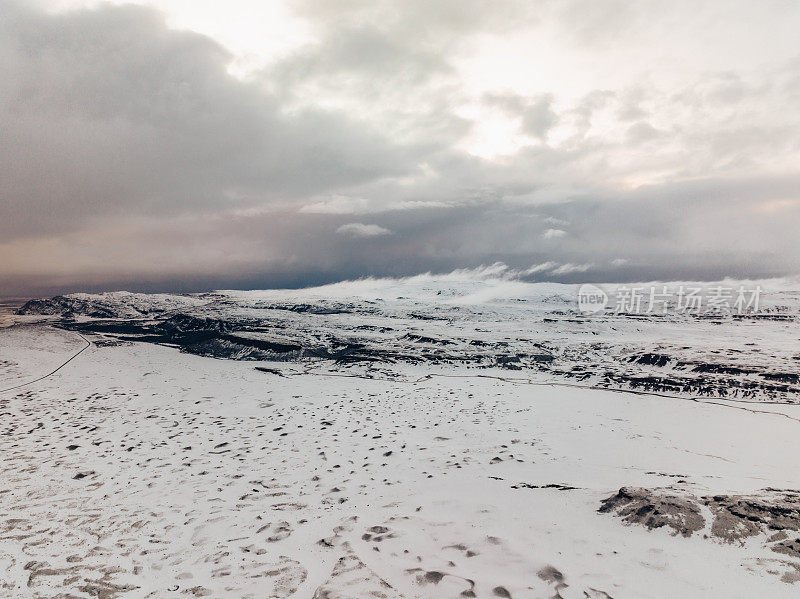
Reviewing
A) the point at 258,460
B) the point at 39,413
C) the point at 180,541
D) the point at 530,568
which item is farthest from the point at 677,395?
the point at 39,413

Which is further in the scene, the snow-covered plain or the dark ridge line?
the dark ridge line

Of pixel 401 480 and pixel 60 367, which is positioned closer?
pixel 401 480

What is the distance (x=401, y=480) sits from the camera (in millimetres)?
10617

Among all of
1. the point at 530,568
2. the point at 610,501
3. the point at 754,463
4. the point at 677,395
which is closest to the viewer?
the point at 530,568

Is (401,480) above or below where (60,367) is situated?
above

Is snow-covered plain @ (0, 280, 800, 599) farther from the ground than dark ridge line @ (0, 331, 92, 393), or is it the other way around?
snow-covered plain @ (0, 280, 800, 599)

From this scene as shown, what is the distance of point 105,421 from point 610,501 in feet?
62.2

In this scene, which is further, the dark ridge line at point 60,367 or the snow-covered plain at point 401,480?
the dark ridge line at point 60,367

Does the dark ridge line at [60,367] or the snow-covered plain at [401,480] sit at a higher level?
the snow-covered plain at [401,480]

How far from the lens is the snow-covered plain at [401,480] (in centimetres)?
611

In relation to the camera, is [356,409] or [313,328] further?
[313,328]

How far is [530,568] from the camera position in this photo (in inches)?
239

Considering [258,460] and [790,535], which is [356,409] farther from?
[790,535]

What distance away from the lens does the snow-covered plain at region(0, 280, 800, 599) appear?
20.0ft
